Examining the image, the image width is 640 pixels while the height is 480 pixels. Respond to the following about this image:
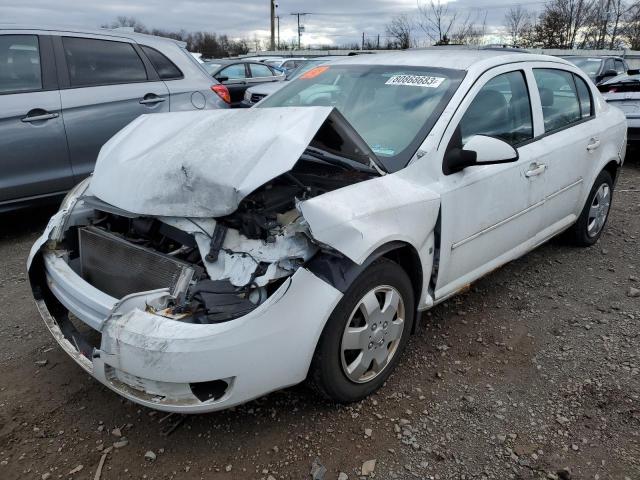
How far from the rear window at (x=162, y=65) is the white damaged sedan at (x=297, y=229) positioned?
232 cm

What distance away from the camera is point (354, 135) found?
8.28ft

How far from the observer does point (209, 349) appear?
195 cm

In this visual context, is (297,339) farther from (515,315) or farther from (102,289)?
(515,315)

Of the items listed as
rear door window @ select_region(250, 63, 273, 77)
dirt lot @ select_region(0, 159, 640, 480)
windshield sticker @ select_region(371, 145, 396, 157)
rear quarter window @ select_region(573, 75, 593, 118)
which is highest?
rear quarter window @ select_region(573, 75, 593, 118)

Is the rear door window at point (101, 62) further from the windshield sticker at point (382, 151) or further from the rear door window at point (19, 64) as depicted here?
the windshield sticker at point (382, 151)

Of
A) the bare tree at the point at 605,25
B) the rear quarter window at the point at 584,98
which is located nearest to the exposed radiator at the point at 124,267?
the rear quarter window at the point at 584,98

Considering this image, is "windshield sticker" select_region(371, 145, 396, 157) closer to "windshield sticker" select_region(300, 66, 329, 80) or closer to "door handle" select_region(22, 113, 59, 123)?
"windshield sticker" select_region(300, 66, 329, 80)

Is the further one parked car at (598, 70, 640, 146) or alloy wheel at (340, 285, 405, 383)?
parked car at (598, 70, 640, 146)

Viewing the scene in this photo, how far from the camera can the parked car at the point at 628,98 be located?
7.83 m

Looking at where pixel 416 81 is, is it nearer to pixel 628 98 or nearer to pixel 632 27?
pixel 628 98

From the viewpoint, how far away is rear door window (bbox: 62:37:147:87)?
15.2 ft

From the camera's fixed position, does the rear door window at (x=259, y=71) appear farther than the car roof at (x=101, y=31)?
Yes

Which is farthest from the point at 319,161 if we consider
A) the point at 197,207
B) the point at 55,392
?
the point at 55,392

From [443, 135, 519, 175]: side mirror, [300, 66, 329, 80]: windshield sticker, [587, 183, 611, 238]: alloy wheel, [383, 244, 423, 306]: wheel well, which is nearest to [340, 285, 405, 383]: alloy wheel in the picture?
[383, 244, 423, 306]: wheel well
